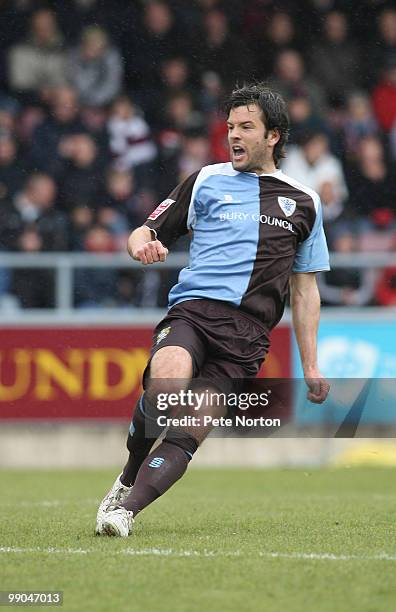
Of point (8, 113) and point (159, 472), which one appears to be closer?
point (159, 472)

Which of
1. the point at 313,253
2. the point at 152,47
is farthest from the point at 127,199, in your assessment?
the point at 313,253

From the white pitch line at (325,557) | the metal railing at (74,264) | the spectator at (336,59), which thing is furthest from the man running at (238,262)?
the spectator at (336,59)

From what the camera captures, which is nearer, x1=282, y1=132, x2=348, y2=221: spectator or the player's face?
the player's face

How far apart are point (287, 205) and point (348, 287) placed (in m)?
6.66

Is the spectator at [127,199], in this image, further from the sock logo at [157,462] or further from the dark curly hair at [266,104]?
the sock logo at [157,462]

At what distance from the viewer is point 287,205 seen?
6258mm

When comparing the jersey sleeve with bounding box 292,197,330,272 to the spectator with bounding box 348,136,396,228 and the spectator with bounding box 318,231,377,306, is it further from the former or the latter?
the spectator with bounding box 348,136,396,228

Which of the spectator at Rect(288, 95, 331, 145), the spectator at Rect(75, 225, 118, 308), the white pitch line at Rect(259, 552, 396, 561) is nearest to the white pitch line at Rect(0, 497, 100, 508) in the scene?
the white pitch line at Rect(259, 552, 396, 561)

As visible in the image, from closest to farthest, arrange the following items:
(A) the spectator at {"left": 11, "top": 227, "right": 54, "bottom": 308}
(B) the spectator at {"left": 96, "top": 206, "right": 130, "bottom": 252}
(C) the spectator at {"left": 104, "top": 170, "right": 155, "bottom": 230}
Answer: (A) the spectator at {"left": 11, "top": 227, "right": 54, "bottom": 308} → (B) the spectator at {"left": 96, "top": 206, "right": 130, "bottom": 252} → (C) the spectator at {"left": 104, "top": 170, "right": 155, "bottom": 230}

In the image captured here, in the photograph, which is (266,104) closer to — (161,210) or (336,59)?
(161,210)

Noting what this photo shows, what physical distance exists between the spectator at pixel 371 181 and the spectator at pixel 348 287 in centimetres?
130

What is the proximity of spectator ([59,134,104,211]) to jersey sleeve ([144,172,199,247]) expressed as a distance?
7.27 m

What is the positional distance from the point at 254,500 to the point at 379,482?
286 centimetres

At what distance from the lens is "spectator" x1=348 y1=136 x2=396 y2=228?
14.0m
